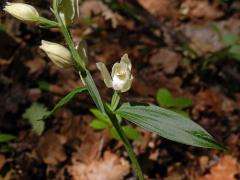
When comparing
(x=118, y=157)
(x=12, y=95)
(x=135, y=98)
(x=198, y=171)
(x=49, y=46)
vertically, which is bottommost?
(x=198, y=171)

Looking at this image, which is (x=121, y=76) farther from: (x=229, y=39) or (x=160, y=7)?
(x=160, y=7)

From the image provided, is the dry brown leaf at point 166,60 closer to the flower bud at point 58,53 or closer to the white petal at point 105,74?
the white petal at point 105,74

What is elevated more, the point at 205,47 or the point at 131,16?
the point at 131,16

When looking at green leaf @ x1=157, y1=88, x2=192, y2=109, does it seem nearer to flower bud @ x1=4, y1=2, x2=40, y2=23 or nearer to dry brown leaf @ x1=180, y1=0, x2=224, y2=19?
flower bud @ x1=4, y1=2, x2=40, y2=23

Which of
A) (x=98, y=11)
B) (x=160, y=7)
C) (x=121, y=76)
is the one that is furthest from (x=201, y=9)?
(x=121, y=76)

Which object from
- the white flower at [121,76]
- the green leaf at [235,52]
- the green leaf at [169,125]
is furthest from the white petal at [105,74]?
the green leaf at [235,52]

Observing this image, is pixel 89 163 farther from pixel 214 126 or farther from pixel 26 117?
pixel 214 126

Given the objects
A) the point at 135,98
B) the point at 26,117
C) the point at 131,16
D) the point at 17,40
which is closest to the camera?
the point at 26,117

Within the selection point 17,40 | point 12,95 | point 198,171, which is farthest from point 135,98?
point 17,40
